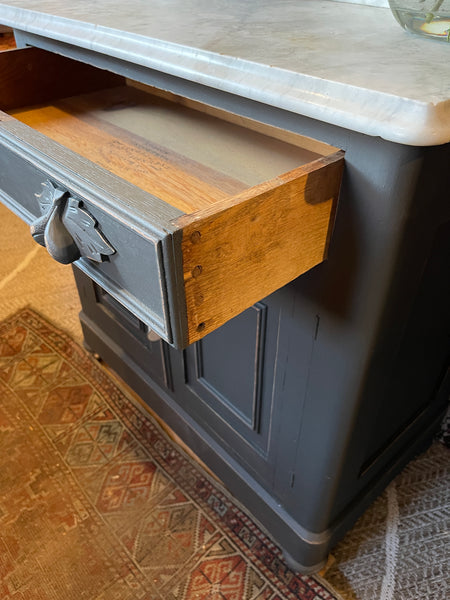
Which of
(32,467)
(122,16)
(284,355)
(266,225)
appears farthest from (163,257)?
(32,467)

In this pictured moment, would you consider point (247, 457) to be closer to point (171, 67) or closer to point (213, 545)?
point (213, 545)

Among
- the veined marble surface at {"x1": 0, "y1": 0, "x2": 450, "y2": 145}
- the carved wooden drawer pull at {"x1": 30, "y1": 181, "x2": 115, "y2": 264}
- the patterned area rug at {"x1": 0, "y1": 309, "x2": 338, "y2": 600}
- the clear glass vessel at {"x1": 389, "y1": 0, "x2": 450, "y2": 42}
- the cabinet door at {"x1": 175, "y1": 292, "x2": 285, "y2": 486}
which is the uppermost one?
the clear glass vessel at {"x1": 389, "y1": 0, "x2": 450, "y2": 42}

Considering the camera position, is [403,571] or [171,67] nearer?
[171,67]

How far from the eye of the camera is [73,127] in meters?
0.71

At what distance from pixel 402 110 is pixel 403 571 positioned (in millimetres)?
940

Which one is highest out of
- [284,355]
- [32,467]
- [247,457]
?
[284,355]

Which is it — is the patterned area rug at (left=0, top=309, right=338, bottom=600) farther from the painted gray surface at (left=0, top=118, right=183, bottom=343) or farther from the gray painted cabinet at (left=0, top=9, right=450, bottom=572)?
the painted gray surface at (left=0, top=118, right=183, bottom=343)

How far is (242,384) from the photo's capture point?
0.86 m

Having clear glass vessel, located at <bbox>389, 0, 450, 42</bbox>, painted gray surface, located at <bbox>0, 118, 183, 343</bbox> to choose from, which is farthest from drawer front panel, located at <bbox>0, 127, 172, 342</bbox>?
clear glass vessel, located at <bbox>389, 0, 450, 42</bbox>

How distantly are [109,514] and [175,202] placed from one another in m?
0.84

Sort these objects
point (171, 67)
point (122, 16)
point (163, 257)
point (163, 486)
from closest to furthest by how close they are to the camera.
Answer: point (163, 257) < point (171, 67) < point (122, 16) < point (163, 486)

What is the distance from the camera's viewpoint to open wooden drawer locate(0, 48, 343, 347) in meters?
0.40

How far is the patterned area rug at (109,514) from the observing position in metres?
0.95

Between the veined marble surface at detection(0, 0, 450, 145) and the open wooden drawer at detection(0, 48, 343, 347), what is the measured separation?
0.24 ft
